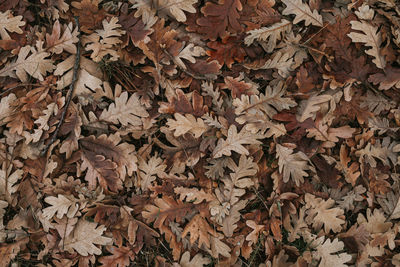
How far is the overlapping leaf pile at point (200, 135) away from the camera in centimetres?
224

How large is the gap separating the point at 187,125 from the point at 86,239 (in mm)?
836

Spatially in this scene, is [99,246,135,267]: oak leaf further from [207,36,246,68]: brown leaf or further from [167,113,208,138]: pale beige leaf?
[207,36,246,68]: brown leaf

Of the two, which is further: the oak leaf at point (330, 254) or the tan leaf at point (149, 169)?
the tan leaf at point (149, 169)

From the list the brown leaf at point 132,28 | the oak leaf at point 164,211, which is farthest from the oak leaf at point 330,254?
the brown leaf at point 132,28

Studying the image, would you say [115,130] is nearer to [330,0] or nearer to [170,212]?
[170,212]

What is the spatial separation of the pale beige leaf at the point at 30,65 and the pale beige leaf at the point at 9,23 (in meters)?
0.11

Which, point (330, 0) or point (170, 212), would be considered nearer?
point (170, 212)

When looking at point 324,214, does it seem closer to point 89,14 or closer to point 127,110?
point 127,110

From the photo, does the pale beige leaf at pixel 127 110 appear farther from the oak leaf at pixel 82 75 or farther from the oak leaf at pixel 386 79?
the oak leaf at pixel 386 79

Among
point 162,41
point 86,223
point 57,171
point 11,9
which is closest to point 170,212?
point 86,223

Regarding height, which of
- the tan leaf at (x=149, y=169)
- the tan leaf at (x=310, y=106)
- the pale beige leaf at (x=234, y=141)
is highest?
the tan leaf at (x=310, y=106)

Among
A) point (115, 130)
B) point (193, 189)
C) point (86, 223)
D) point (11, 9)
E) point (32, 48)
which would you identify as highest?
point (11, 9)

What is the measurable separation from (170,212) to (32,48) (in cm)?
120

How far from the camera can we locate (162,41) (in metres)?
2.26
